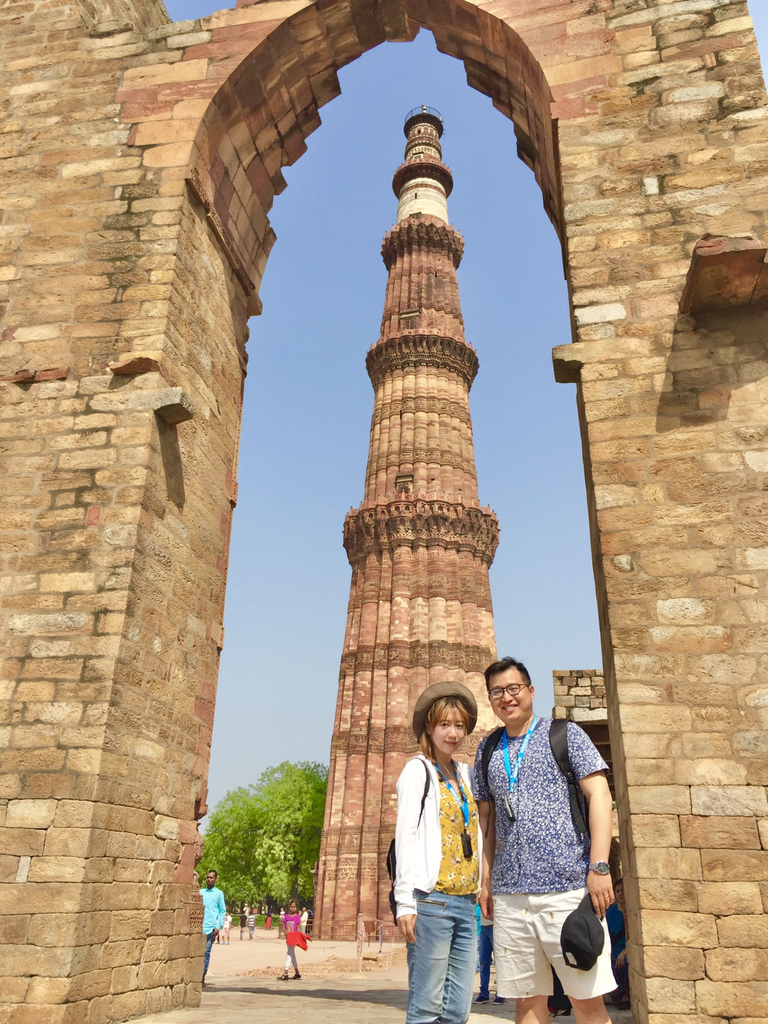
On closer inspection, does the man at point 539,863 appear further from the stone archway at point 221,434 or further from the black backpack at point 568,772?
the stone archway at point 221,434

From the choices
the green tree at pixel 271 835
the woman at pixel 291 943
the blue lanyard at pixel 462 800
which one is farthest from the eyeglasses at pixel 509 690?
the green tree at pixel 271 835

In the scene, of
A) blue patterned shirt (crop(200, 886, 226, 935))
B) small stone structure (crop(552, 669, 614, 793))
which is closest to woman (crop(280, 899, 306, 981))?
blue patterned shirt (crop(200, 886, 226, 935))

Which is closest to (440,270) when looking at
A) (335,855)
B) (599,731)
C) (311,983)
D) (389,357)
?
(389,357)

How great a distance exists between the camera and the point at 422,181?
1118 inches

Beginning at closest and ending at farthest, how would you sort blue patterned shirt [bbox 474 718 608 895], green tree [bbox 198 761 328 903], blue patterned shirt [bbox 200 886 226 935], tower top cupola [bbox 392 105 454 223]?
blue patterned shirt [bbox 474 718 608 895]
blue patterned shirt [bbox 200 886 226 935]
tower top cupola [bbox 392 105 454 223]
green tree [bbox 198 761 328 903]

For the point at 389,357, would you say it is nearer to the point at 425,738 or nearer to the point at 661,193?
the point at 661,193

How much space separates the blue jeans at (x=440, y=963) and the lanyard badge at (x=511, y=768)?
327 millimetres

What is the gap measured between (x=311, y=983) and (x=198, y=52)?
9.65 m

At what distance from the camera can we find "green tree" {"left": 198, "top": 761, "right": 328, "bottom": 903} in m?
32.4

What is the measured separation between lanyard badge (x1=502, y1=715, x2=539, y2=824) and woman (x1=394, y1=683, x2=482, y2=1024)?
17cm

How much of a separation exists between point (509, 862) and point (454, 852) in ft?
0.63

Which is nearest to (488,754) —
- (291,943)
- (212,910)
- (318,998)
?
(318,998)

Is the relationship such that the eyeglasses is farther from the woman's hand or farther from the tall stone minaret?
the tall stone minaret

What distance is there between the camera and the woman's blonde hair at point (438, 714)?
285cm
